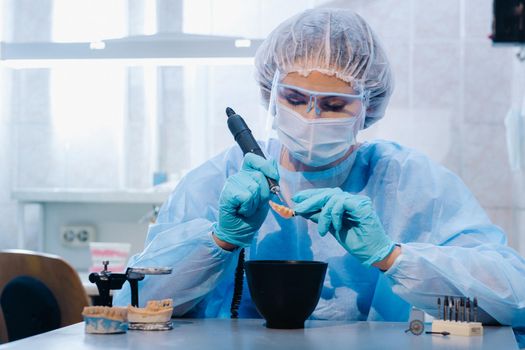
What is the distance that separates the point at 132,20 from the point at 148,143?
2.00 ft

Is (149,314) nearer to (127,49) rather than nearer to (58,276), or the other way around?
(58,276)

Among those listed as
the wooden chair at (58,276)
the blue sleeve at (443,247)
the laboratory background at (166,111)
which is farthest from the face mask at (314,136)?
the laboratory background at (166,111)

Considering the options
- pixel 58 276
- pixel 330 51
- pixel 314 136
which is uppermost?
pixel 330 51

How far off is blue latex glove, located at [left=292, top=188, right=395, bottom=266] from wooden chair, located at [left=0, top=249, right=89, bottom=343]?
1053 millimetres

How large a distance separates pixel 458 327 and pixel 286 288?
0.83 ft

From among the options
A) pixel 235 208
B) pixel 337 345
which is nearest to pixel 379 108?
pixel 235 208

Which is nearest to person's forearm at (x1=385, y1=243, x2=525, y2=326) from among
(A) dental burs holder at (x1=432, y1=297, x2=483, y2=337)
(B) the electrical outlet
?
(A) dental burs holder at (x1=432, y1=297, x2=483, y2=337)

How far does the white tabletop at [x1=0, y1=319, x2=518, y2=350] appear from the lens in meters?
1.01

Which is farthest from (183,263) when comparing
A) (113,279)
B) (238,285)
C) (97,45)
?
(97,45)

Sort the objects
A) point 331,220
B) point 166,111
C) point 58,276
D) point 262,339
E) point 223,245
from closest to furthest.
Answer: point 262,339 → point 331,220 → point 223,245 → point 58,276 → point 166,111

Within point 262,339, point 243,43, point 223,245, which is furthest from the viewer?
point 243,43

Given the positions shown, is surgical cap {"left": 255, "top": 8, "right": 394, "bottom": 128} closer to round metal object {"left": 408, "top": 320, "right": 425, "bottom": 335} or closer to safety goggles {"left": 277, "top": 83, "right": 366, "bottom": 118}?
safety goggles {"left": 277, "top": 83, "right": 366, "bottom": 118}

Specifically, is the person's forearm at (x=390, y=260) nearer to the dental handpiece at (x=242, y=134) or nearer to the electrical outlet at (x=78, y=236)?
the dental handpiece at (x=242, y=134)

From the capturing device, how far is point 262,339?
3.49 feet
